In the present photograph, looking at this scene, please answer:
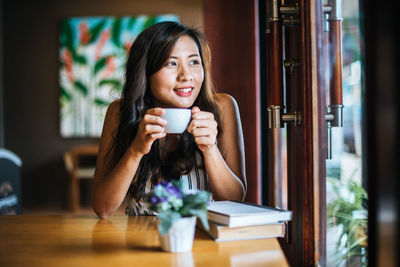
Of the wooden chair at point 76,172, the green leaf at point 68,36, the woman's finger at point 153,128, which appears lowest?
the wooden chair at point 76,172

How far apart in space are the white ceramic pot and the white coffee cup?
31cm

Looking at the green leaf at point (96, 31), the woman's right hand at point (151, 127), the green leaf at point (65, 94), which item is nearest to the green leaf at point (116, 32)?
the green leaf at point (96, 31)

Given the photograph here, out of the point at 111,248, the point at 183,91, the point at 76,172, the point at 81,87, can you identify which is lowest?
the point at 76,172

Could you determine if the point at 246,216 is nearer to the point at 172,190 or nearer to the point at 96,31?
the point at 172,190

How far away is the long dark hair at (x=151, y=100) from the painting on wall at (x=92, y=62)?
13.6 ft

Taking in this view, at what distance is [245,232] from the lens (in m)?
0.87

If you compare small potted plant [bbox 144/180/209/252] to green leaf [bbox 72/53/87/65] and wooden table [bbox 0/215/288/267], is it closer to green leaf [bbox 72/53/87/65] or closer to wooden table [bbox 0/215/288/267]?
wooden table [bbox 0/215/288/267]

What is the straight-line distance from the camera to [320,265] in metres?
0.97

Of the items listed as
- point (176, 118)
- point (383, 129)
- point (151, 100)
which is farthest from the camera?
point (151, 100)

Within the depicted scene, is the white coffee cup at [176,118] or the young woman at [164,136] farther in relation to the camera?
the young woman at [164,136]

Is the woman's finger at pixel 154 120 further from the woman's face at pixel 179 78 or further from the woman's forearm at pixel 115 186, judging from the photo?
the woman's face at pixel 179 78

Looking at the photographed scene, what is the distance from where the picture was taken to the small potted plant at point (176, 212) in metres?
0.75

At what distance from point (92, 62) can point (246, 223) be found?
5.10 m

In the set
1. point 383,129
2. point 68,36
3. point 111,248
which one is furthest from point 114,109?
point 68,36
